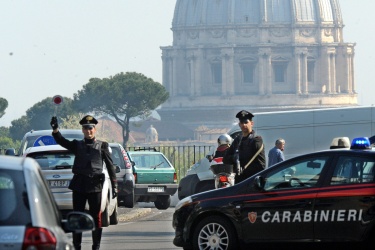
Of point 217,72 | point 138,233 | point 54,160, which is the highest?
point 217,72

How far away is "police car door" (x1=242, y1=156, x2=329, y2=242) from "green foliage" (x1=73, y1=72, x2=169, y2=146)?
130m

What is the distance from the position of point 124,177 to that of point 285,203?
10.3 metres

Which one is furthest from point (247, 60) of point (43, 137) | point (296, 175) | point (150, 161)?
point (296, 175)

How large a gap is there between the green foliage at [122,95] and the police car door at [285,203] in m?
130

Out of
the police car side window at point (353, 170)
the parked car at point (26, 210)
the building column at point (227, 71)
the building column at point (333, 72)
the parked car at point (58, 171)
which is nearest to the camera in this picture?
the parked car at point (26, 210)

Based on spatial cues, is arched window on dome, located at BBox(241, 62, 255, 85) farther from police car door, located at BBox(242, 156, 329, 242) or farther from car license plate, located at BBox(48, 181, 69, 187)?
police car door, located at BBox(242, 156, 329, 242)

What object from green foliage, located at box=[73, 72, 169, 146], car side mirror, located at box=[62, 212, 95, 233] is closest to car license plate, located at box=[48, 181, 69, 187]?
car side mirror, located at box=[62, 212, 95, 233]

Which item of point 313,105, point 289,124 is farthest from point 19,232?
point 313,105

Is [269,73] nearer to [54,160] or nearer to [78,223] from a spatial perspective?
[54,160]

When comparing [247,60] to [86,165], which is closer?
[86,165]

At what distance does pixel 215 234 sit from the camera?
1391cm

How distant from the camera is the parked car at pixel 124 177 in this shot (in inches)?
925

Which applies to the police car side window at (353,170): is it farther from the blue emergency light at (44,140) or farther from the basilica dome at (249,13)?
the basilica dome at (249,13)

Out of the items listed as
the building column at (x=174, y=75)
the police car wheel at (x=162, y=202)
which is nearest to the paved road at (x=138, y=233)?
the police car wheel at (x=162, y=202)
